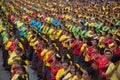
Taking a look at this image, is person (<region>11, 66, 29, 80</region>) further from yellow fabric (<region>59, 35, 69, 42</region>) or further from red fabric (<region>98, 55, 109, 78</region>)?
yellow fabric (<region>59, 35, 69, 42</region>)

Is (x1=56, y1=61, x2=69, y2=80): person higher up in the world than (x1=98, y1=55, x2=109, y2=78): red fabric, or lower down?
lower down

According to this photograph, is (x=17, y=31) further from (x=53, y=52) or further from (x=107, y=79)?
(x=107, y=79)

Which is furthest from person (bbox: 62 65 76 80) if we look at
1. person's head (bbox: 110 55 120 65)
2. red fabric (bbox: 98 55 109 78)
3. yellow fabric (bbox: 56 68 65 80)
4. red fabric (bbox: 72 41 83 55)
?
red fabric (bbox: 72 41 83 55)

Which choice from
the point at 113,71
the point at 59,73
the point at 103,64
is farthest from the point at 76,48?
the point at 113,71

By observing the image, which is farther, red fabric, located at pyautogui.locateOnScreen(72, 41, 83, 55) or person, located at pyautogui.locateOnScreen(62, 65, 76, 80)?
red fabric, located at pyautogui.locateOnScreen(72, 41, 83, 55)

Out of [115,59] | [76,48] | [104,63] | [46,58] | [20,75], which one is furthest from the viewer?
[76,48]

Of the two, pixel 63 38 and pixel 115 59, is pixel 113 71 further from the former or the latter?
pixel 63 38

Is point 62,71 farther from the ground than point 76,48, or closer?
farther from the ground

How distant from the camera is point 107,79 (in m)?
9.58

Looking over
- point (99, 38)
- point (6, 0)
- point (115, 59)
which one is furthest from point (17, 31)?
point (6, 0)

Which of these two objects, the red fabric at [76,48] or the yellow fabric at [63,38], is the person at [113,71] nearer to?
the red fabric at [76,48]

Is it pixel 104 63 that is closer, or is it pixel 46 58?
pixel 104 63

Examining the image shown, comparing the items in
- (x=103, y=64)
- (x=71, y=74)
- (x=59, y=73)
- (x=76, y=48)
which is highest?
(x=103, y=64)

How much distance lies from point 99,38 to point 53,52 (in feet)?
8.51
